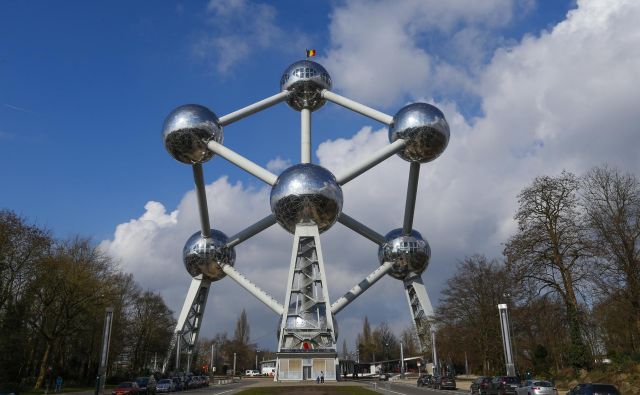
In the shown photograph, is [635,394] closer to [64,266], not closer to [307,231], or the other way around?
[307,231]

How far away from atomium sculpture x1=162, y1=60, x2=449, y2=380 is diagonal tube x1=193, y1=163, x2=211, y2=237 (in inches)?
2.7

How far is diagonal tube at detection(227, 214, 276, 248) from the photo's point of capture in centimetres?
4066

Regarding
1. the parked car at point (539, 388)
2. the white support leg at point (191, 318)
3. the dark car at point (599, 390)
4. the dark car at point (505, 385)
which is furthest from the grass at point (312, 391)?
the white support leg at point (191, 318)

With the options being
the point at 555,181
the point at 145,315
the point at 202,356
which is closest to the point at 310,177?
the point at 555,181

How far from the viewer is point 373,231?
4300 cm

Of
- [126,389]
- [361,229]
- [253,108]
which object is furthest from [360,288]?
[126,389]

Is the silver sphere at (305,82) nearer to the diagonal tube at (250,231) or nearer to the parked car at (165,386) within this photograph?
the diagonal tube at (250,231)

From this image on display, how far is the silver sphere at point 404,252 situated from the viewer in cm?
4241

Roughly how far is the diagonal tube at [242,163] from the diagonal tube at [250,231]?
6.32 m

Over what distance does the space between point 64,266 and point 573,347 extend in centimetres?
2557

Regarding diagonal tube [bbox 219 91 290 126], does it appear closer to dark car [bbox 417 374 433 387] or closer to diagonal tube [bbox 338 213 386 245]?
diagonal tube [bbox 338 213 386 245]

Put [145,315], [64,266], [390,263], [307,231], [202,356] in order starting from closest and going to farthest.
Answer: [64,266]
[307,231]
[390,263]
[145,315]
[202,356]

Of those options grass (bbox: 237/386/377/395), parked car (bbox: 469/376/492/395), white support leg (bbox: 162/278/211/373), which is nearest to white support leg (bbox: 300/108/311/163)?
white support leg (bbox: 162/278/211/373)

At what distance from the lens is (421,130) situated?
36.0 meters
